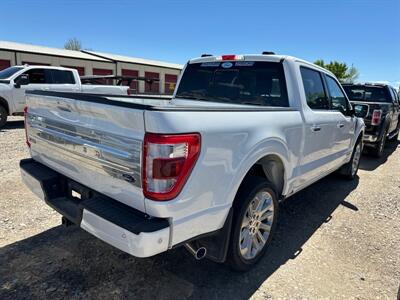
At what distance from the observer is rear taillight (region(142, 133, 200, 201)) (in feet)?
6.08

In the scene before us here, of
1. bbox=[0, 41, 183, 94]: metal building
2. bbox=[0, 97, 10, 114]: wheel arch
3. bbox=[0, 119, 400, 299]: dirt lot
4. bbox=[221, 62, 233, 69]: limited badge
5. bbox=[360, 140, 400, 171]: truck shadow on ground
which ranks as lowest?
bbox=[0, 119, 400, 299]: dirt lot

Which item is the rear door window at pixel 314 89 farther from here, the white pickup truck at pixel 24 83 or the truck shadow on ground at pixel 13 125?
the truck shadow on ground at pixel 13 125

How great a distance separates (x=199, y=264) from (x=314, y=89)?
2490mm

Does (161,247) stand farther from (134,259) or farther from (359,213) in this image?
(359,213)

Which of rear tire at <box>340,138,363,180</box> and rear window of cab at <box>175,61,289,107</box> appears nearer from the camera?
rear window of cab at <box>175,61,289,107</box>

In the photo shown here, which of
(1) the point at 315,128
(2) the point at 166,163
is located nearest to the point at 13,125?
(1) the point at 315,128

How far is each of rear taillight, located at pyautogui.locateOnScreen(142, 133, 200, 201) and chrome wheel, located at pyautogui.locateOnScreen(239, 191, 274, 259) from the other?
0.94 meters

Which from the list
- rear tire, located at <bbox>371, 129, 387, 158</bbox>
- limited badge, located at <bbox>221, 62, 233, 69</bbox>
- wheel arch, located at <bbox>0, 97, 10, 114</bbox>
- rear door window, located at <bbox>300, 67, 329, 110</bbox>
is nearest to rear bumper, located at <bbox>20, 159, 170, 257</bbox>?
limited badge, located at <bbox>221, 62, 233, 69</bbox>

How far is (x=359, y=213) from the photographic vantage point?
14.8ft

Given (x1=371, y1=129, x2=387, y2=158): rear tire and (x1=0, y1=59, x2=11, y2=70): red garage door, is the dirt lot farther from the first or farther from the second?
(x1=0, y1=59, x2=11, y2=70): red garage door

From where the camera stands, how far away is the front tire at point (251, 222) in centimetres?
255

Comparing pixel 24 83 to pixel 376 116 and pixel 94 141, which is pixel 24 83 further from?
pixel 376 116

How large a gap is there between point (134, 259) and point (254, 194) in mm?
1320

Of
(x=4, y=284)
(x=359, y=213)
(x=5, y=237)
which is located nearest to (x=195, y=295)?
(x=4, y=284)
